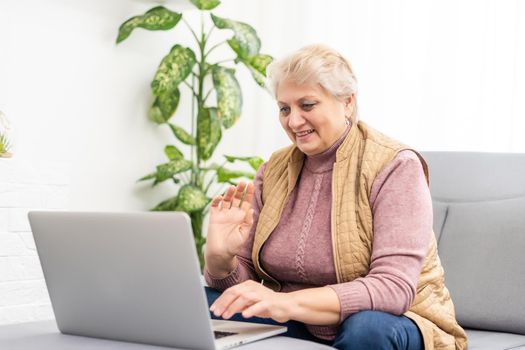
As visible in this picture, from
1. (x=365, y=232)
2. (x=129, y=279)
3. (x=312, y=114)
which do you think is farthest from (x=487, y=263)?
(x=129, y=279)

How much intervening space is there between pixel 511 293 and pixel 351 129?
1.86 feet

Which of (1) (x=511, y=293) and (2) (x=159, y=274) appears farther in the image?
(1) (x=511, y=293)

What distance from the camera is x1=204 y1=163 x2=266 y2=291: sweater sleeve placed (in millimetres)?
1853

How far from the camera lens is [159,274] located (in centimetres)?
128

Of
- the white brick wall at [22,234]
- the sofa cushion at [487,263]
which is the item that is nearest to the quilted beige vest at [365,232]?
the sofa cushion at [487,263]

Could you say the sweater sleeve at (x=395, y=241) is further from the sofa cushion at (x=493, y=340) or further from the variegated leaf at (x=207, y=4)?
the variegated leaf at (x=207, y=4)

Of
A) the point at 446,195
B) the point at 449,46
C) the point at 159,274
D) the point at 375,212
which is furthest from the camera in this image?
the point at 449,46

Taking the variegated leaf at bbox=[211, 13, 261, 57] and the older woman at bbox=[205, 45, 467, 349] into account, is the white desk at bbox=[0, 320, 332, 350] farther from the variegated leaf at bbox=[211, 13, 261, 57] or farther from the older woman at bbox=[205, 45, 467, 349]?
the variegated leaf at bbox=[211, 13, 261, 57]

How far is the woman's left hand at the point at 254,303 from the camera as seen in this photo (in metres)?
1.42

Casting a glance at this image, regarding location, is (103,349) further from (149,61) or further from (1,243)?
(149,61)

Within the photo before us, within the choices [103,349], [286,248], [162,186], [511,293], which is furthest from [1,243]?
[511,293]

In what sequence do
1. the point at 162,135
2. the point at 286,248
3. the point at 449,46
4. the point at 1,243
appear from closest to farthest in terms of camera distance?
the point at 286,248, the point at 1,243, the point at 449,46, the point at 162,135

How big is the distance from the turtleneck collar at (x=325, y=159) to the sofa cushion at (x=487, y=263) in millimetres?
437

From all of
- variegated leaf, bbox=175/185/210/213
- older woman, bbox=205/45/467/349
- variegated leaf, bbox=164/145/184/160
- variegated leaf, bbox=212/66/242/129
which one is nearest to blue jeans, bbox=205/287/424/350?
older woman, bbox=205/45/467/349
